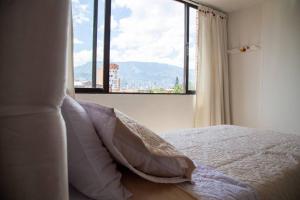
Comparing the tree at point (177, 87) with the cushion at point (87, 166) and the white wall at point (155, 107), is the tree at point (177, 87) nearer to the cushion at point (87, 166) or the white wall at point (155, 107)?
the white wall at point (155, 107)

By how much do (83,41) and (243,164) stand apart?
86.8 inches

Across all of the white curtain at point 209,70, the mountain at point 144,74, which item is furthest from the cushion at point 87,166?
the white curtain at point 209,70

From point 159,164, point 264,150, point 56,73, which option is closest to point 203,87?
point 264,150

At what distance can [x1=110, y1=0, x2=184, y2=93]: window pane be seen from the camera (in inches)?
116

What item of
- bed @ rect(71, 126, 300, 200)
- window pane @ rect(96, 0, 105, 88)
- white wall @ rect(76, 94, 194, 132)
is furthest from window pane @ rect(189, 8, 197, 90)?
bed @ rect(71, 126, 300, 200)

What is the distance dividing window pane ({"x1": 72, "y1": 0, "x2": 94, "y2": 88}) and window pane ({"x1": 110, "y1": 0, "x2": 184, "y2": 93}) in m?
0.30

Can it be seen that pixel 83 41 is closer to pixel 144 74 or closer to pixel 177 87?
pixel 144 74

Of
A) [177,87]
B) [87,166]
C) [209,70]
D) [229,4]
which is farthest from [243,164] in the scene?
[229,4]

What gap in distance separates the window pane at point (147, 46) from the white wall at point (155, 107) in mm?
149

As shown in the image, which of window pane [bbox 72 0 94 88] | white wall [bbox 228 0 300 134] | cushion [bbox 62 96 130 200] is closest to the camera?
cushion [bbox 62 96 130 200]

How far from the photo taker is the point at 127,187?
0.90 m

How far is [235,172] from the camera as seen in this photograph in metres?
1.08

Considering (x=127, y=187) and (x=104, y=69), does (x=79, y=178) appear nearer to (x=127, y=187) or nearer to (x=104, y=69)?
(x=127, y=187)

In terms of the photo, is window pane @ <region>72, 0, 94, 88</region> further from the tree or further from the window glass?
the window glass
